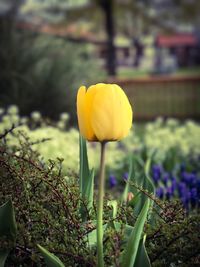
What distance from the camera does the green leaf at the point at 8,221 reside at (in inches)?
64.6

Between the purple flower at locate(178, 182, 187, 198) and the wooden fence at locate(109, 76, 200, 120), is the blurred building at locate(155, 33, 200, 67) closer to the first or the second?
the wooden fence at locate(109, 76, 200, 120)

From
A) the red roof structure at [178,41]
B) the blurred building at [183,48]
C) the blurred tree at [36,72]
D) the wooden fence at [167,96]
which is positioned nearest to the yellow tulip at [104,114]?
the blurred tree at [36,72]

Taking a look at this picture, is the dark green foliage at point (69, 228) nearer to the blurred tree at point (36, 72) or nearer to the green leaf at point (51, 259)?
the green leaf at point (51, 259)

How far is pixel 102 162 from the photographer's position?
1.61m

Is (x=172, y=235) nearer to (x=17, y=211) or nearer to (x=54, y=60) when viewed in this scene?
(x=17, y=211)

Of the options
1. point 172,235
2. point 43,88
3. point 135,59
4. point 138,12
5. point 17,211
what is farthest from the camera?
point 135,59

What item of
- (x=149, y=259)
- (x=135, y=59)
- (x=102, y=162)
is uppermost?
(x=102, y=162)

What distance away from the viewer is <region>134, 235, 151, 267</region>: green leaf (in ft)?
5.31

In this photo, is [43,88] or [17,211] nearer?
[17,211]

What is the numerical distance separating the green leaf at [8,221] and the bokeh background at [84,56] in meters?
8.55

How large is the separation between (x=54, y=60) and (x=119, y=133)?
30.9 feet

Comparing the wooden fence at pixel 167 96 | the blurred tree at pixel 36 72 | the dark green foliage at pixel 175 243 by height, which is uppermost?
the dark green foliage at pixel 175 243

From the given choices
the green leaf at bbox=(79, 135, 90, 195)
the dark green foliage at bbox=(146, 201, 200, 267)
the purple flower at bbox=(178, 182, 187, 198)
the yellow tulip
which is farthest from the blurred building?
the yellow tulip

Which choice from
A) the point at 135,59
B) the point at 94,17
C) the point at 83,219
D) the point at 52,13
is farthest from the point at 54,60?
the point at 135,59
